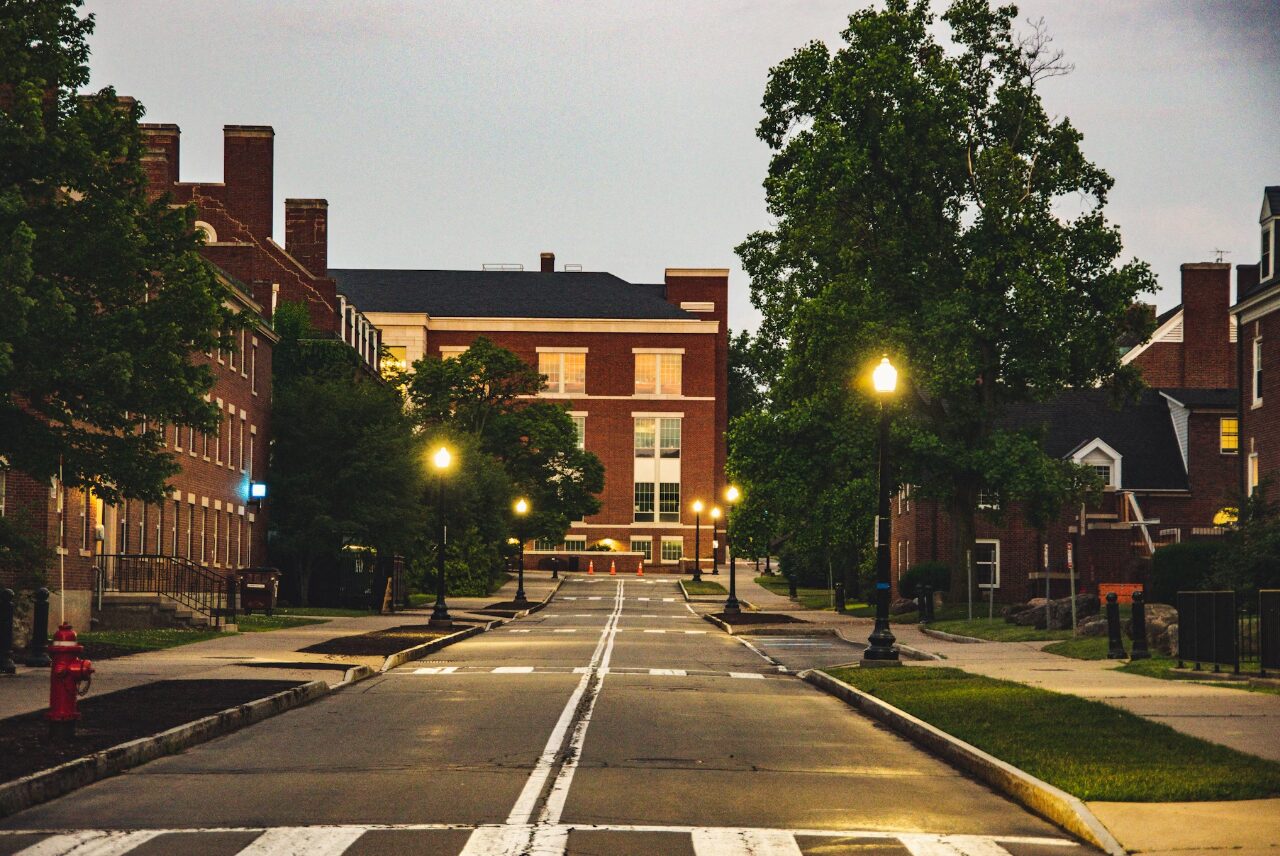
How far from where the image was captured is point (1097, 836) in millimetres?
10461

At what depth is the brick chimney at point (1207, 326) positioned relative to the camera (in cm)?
7319

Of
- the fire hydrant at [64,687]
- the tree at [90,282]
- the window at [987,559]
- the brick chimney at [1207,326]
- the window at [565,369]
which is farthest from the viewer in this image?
the window at [565,369]

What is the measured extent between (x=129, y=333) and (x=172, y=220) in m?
2.67

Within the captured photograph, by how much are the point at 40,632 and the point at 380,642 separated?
9.81 meters

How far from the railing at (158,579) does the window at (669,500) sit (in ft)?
242

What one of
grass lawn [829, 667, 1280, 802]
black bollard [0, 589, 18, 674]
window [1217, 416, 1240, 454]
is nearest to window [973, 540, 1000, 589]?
window [1217, 416, 1240, 454]

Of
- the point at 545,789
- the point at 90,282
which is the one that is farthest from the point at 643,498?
the point at 545,789

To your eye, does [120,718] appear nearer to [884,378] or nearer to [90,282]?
[90,282]

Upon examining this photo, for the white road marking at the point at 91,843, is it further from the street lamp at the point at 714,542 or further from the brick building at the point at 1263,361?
the street lamp at the point at 714,542

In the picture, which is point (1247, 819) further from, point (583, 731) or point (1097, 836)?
point (583, 731)

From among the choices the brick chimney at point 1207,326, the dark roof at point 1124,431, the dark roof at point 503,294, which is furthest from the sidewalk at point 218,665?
the dark roof at point 503,294

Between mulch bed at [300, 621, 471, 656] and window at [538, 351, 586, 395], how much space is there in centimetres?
7672

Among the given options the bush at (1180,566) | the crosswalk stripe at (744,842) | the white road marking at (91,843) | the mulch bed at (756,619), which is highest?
the bush at (1180,566)

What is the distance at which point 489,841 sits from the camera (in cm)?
1020
